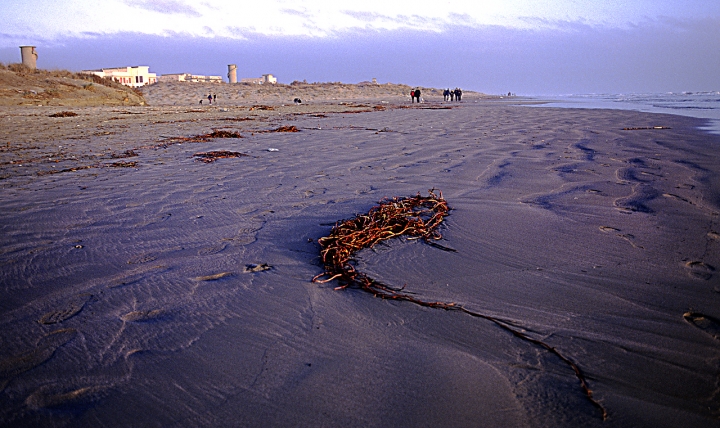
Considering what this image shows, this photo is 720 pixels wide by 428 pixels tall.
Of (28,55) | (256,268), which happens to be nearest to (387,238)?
(256,268)

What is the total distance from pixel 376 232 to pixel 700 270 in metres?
1.76

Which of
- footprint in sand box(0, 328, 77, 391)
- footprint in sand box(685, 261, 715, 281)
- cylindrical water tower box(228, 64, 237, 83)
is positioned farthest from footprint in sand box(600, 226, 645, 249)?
cylindrical water tower box(228, 64, 237, 83)

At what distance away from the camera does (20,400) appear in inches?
57.4

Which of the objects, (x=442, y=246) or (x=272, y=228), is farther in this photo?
(x=272, y=228)

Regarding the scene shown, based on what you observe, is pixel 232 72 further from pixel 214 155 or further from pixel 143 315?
pixel 143 315

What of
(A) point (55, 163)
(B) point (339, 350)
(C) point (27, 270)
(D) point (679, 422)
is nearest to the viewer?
(D) point (679, 422)

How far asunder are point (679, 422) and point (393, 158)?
483cm

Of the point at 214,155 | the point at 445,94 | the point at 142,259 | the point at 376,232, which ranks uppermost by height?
the point at 445,94

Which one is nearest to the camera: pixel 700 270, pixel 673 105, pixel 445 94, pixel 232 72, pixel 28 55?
pixel 700 270

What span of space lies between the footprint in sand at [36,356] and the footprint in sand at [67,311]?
119mm

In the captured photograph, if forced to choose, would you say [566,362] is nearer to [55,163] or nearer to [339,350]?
[339,350]

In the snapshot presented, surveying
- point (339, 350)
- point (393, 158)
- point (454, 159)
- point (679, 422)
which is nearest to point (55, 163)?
→ point (393, 158)

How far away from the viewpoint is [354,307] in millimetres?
2055

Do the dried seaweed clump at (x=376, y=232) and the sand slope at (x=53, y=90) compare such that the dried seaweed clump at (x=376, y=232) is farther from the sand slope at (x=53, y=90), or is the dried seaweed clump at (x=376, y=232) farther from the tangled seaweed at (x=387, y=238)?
the sand slope at (x=53, y=90)
